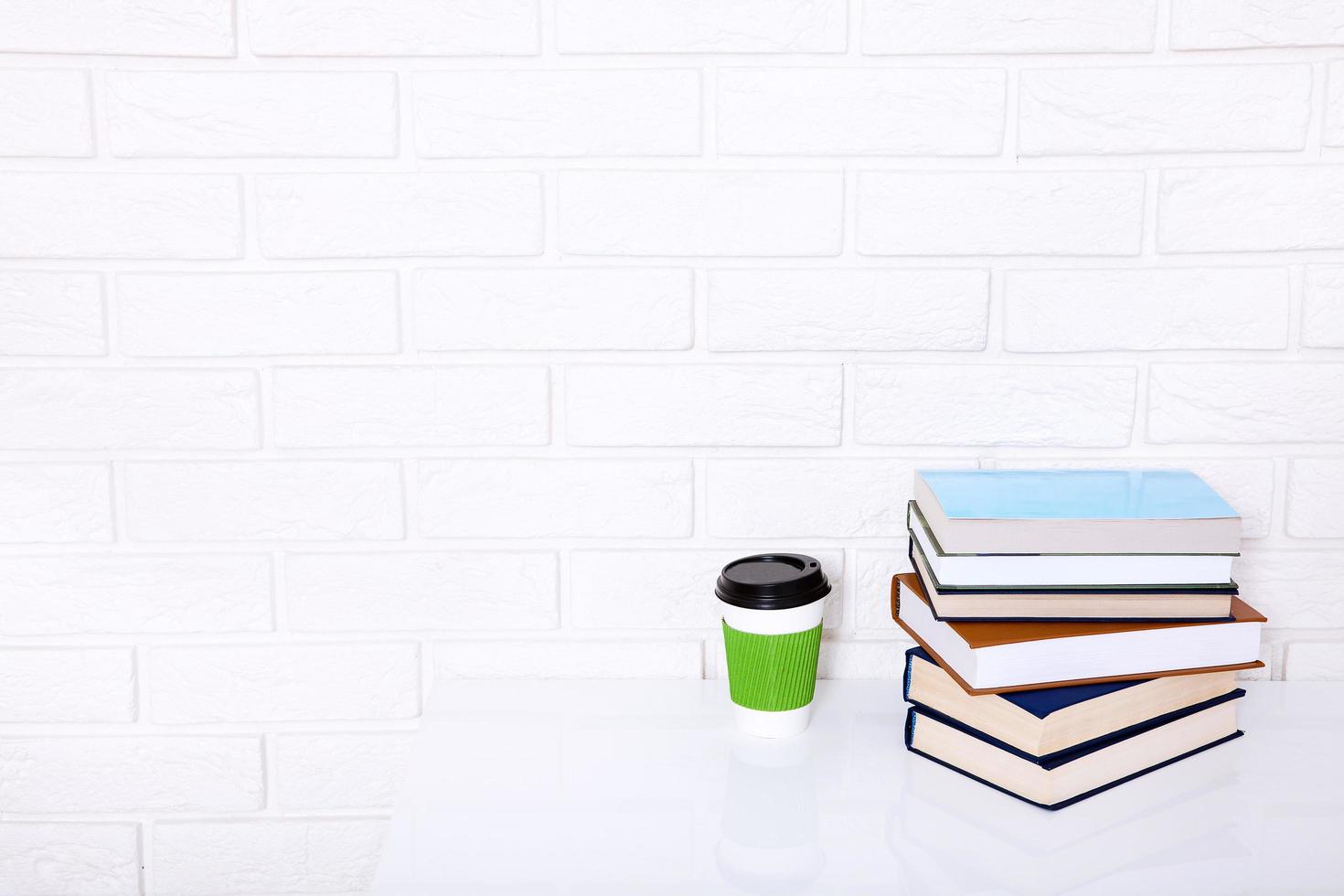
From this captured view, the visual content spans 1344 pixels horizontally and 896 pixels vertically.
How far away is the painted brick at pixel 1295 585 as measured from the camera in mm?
1060

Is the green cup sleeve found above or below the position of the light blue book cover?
below

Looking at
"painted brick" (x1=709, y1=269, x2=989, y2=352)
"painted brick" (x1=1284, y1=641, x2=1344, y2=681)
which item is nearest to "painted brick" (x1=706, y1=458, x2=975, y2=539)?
"painted brick" (x1=709, y1=269, x2=989, y2=352)

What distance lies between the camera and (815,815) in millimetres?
825

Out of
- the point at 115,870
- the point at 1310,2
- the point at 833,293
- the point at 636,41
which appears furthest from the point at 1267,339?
the point at 115,870

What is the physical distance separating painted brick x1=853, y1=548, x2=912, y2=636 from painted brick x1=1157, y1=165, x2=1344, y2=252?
38 cm

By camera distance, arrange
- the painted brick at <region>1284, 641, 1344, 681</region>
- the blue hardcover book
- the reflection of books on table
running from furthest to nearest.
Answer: the painted brick at <region>1284, 641, 1344, 681</region> < the blue hardcover book < the reflection of books on table

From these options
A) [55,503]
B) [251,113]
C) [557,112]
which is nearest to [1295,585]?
[557,112]

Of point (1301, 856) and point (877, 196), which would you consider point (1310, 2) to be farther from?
point (1301, 856)

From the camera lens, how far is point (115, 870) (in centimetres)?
111

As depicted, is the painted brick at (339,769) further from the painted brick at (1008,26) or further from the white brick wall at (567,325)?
the painted brick at (1008,26)

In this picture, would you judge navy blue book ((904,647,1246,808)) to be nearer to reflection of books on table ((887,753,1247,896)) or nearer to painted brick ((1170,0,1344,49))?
reflection of books on table ((887,753,1247,896))

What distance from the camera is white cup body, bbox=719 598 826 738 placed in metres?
0.91

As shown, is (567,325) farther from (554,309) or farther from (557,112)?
(557,112)

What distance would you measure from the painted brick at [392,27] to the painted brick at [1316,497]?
0.82 meters
